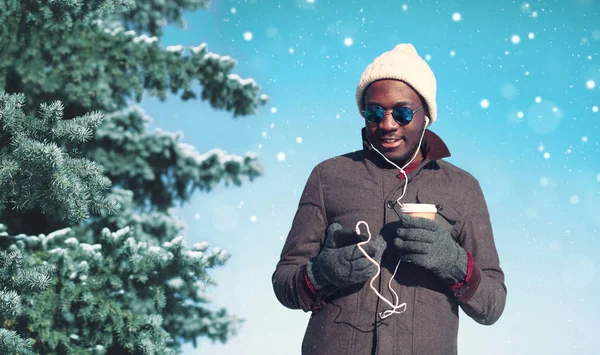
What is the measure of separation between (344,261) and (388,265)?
29 centimetres

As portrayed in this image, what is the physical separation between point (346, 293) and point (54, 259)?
3.58 meters

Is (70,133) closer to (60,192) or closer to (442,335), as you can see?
(60,192)

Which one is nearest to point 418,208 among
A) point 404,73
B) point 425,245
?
point 425,245

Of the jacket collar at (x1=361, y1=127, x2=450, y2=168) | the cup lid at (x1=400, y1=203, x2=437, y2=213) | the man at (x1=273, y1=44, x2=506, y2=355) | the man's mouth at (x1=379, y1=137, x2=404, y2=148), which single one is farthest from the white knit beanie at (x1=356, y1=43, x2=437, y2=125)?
the cup lid at (x1=400, y1=203, x2=437, y2=213)

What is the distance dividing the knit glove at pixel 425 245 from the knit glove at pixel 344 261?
110mm

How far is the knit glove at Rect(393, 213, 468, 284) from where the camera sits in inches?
93.6

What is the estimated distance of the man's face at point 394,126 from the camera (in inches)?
109

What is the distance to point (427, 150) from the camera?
2.86 metres

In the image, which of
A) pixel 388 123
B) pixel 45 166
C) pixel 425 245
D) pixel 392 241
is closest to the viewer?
pixel 425 245

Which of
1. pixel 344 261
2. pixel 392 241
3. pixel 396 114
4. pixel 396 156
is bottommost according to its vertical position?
pixel 344 261

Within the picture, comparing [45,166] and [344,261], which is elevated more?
[45,166]

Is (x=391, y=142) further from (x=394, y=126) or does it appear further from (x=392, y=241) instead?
(x=392, y=241)

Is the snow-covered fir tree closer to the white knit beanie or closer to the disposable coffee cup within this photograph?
the white knit beanie

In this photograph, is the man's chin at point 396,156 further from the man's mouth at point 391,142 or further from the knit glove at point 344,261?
the knit glove at point 344,261
